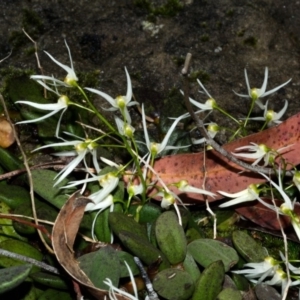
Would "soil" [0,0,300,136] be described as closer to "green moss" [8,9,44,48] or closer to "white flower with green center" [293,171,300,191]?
"green moss" [8,9,44,48]

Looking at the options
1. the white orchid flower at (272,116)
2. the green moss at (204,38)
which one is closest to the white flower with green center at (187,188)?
the white orchid flower at (272,116)

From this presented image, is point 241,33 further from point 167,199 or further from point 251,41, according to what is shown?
point 167,199

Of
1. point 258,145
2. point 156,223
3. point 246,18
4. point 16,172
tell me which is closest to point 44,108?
point 16,172

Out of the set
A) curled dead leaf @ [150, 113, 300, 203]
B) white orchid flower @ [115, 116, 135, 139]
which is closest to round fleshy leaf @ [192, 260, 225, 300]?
curled dead leaf @ [150, 113, 300, 203]

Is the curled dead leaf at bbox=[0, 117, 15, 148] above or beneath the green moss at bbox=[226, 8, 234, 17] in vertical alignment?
beneath

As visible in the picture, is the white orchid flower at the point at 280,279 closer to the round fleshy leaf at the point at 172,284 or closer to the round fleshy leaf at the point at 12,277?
the round fleshy leaf at the point at 172,284

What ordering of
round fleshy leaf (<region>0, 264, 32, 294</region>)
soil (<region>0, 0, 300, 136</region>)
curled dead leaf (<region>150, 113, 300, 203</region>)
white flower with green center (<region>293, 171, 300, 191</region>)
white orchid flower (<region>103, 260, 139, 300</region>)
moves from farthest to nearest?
soil (<region>0, 0, 300, 136</region>), curled dead leaf (<region>150, 113, 300, 203</region>), white flower with green center (<region>293, 171, 300, 191</region>), white orchid flower (<region>103, 260, 139, 300</region>), round fleshy leaf (<region>0, 264, 32, 294</region>)

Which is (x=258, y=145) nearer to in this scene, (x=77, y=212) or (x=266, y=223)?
(x=266, y=223)
